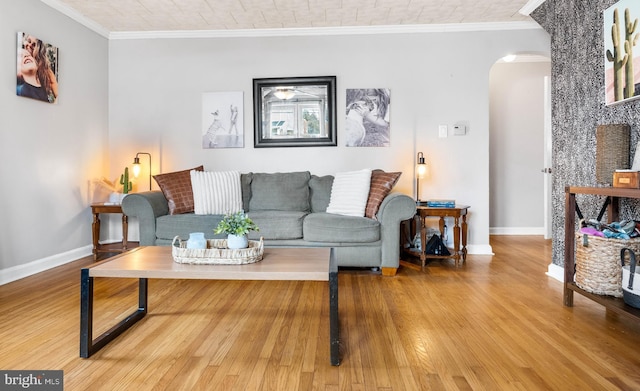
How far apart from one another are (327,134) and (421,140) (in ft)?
3.32

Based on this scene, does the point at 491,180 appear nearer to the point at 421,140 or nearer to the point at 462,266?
the point at 421,140

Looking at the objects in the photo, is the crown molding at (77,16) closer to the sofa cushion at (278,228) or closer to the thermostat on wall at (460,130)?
the sofa cushion at (278,228)

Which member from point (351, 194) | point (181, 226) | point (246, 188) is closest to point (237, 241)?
point (181, 226)

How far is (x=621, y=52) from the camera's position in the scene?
2.22 metres

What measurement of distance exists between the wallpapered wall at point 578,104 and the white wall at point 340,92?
34.9 inches

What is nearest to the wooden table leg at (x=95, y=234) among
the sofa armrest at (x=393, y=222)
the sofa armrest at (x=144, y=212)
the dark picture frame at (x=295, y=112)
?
the sofa armrest at (x=144, y=212)

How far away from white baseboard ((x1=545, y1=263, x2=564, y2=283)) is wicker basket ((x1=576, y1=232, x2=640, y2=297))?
2.69 feet

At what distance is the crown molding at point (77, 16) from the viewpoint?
130 inches

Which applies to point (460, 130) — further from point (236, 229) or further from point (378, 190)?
point (236, 229)

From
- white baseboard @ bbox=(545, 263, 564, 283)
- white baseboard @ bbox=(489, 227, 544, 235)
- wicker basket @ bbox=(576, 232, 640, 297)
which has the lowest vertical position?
white baseboard @ bbox=(545, 263, 564, 283)

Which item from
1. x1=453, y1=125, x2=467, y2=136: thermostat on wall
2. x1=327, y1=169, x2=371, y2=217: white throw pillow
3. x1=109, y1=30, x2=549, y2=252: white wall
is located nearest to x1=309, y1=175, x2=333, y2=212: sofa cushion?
x1=327, y1=169, x2=371, y2=217: white throw pillow

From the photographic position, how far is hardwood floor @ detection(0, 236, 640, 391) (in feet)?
4.77

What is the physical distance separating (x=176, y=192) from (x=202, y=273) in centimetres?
203

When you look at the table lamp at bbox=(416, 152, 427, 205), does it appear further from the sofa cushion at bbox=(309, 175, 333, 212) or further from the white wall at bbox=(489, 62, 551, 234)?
the white wall at bbox=(489, 62, 551, 234)
